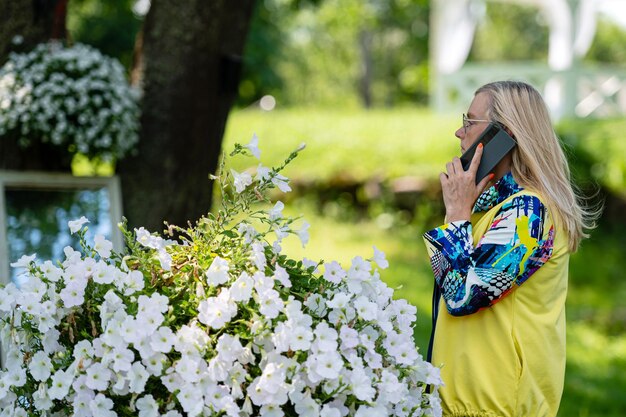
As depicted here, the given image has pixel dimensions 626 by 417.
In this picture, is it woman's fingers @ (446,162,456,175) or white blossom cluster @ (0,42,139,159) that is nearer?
woman's fingers @ (446,162,456,175)

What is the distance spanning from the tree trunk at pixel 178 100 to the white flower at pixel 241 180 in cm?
208

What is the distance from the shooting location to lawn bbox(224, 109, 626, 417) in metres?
6.29

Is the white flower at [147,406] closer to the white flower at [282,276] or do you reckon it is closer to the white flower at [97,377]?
the white flower at [97,377]

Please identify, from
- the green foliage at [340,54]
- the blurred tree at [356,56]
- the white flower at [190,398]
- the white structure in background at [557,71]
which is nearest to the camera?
the white flower at [190,398]

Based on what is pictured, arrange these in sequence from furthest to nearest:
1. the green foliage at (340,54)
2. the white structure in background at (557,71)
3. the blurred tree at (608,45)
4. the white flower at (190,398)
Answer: the blurred tree at (608,45)
the green foliage at (340,54)
the white structure in background at (557,71)
the white flower at (190,398)

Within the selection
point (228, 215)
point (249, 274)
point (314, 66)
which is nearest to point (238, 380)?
point (249, 274)

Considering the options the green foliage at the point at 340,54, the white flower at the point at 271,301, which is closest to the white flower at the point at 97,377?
the white flower at the point at 271,301

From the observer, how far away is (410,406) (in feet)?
6.87

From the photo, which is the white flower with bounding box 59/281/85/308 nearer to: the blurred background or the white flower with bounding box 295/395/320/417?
the white flower with bounding box 295/395/320/417

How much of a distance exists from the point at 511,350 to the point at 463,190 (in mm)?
430

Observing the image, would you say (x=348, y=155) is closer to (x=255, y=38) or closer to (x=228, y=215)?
(x=255, y=38)

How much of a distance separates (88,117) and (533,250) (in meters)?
2.22

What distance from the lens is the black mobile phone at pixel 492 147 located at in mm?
2322

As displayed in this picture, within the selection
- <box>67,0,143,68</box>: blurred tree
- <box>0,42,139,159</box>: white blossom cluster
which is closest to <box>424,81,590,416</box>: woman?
<box>0,42,139,159</box>: white blossom cluster
